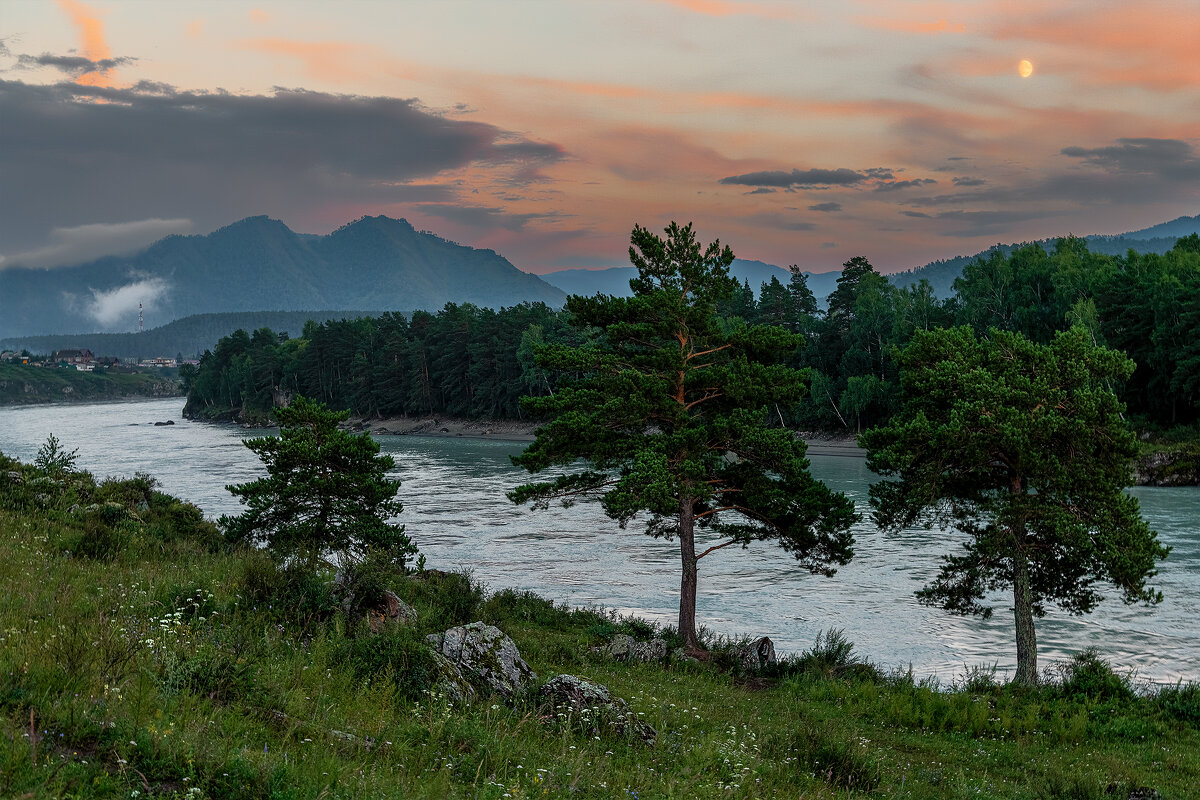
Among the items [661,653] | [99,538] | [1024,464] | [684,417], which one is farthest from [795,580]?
[99,538]

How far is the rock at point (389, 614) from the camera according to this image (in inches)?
504

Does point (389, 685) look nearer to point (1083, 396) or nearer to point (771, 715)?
point (771, 715)

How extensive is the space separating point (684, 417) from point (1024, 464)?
9.16 metres

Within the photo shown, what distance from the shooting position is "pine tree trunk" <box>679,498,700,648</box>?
23406mm

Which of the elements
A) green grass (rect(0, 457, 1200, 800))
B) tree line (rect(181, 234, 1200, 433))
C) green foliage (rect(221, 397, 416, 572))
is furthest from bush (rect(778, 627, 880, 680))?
green foliage (rect(221, 397, 416, 572))

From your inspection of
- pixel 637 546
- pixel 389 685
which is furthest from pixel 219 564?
pixel 637 546

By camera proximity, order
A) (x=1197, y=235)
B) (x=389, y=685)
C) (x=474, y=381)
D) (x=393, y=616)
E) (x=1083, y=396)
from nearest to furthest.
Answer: (x=389, y=685)
(x=393, y=616)
(x=1083, y=396)
(x=1197, y=235)
(x=474, y=381)

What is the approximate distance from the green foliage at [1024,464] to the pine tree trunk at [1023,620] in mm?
28

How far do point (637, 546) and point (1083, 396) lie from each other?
1129 inches

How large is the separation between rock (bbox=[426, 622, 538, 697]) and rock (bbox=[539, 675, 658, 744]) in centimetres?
52

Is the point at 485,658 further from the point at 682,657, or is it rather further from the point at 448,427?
the point at 448,427

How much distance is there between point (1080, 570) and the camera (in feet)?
67.7

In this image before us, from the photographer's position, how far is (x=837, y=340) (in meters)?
109

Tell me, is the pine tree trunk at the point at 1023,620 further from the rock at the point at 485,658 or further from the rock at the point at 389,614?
the rock at the point at 389,614
